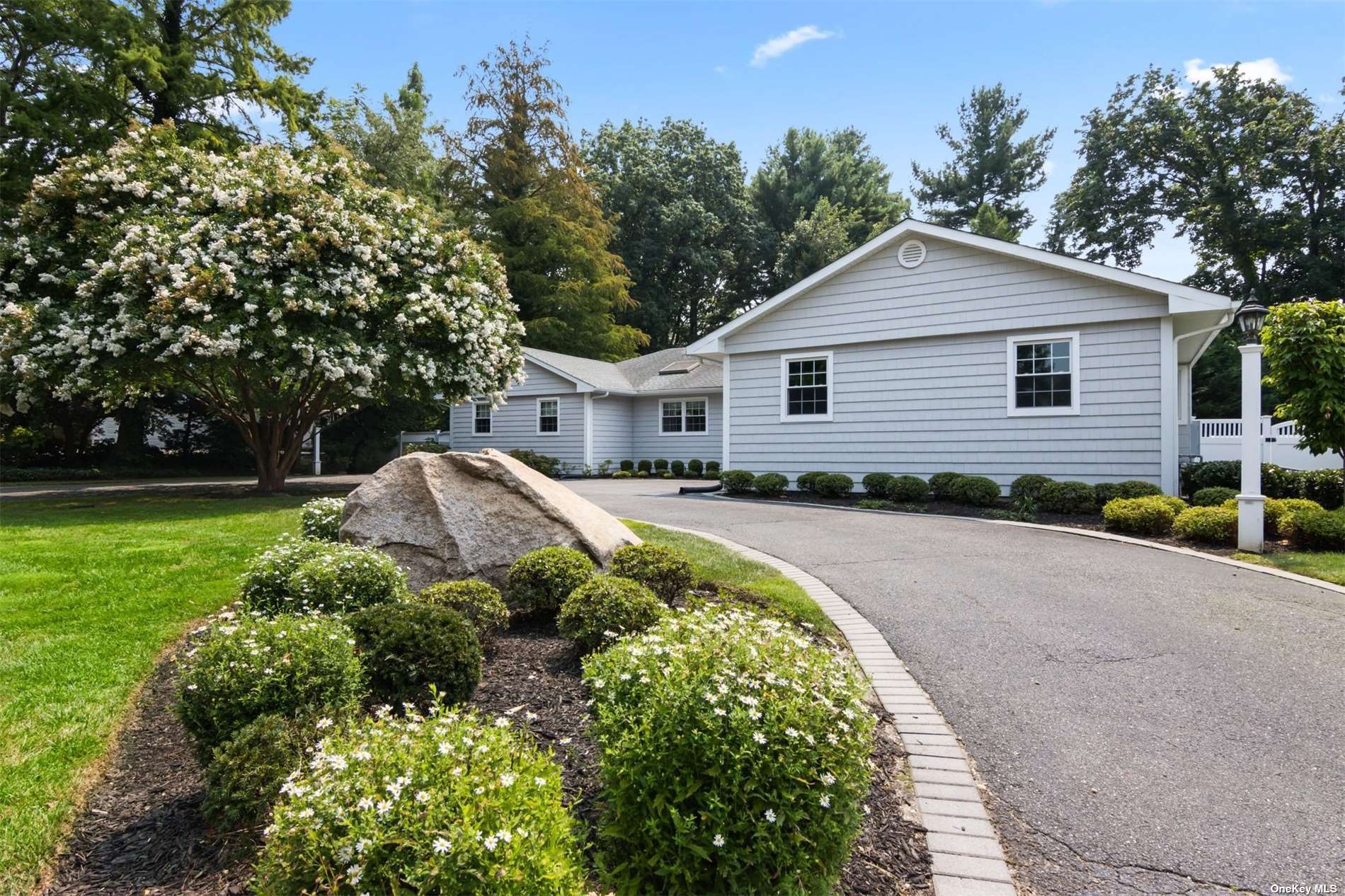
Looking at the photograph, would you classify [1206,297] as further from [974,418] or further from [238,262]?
[238,262]

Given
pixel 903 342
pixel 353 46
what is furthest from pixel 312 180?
pixel 903 342

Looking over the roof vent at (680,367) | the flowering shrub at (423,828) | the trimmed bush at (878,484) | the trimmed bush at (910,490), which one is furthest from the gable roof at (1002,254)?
the flowering shrub at (423,828)

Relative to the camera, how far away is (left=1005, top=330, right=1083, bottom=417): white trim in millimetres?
11703

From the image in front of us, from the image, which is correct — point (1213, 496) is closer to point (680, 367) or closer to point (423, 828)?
point (423, 828)

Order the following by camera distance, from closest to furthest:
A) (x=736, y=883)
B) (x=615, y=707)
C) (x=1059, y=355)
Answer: (x=736, y=883), (x=615, y=707), (x=1059, y=355)

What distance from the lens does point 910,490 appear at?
39.9 feet

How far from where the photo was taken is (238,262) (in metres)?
10.7

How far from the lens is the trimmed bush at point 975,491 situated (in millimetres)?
11461

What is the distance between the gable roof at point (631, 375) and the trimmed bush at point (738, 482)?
21.1ft

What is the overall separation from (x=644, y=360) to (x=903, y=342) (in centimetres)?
1383

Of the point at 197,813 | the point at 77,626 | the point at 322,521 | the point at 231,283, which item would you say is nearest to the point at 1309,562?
the point at 197,813

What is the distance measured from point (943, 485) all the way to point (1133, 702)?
8.83 metres

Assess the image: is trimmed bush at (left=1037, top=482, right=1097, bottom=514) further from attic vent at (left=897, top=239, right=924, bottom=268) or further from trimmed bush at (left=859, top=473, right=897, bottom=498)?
attic vent at (left=897, top=239, right=924, bottom=268)

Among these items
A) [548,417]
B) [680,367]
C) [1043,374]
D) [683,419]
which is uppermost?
[680,367]
